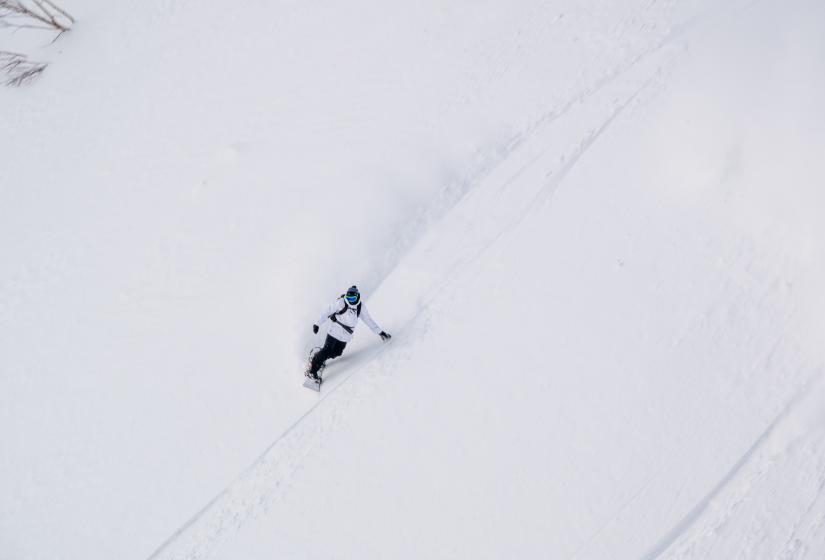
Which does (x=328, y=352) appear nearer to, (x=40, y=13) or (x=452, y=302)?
(x=452, y=302)

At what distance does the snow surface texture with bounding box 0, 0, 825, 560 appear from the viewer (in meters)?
6.19

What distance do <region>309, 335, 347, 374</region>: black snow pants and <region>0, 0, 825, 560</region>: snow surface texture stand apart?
1.36 ft

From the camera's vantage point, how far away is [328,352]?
21.8ft

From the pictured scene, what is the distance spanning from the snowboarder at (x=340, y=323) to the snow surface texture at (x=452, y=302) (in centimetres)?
48

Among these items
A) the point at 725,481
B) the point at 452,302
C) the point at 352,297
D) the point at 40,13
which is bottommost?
the point at 725,481

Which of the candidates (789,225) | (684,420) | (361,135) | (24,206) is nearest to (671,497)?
(684,420)

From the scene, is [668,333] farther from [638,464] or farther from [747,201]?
[747,201]

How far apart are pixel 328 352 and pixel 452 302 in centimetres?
171

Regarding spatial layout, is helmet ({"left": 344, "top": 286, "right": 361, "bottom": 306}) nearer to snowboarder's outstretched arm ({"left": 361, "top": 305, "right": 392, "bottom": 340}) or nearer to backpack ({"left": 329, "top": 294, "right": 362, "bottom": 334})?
backpack ({"left": 329, "top": 294, "right": 362, "bottom": 334})

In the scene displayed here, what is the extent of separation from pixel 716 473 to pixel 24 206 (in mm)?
10906

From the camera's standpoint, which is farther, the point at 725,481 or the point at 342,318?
the point at 342,318

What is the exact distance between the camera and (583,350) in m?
6.79

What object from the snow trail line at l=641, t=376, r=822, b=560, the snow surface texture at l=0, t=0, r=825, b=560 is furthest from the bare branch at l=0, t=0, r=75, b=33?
the snow trail line at l=641, t=376, r=822, b=560

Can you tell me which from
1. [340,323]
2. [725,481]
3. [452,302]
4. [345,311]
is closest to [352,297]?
[345,311]
